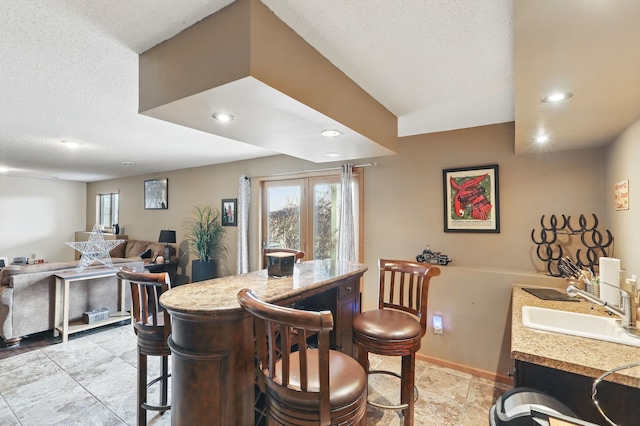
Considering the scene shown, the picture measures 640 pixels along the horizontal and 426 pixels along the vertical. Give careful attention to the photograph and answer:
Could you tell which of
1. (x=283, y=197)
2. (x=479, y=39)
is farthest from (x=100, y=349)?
(x=479, y=39)

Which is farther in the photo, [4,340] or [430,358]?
[4,340]

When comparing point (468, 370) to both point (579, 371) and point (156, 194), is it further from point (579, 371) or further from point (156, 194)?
point (156, 194)

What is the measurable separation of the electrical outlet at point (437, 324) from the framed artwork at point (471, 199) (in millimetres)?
935

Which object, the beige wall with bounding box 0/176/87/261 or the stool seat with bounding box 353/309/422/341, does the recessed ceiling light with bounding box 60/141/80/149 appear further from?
the beige wall with bounding box 0/176/87/261

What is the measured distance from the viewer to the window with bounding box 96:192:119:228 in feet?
25.2

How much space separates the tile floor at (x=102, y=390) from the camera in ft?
7.32

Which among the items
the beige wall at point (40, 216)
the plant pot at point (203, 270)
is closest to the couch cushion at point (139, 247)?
the plant pot at point (203, 270)

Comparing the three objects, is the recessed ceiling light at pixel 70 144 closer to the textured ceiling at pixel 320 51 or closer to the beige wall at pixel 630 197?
the textured ceiling at pixel 320 51

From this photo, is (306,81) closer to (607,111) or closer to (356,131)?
(356,131)

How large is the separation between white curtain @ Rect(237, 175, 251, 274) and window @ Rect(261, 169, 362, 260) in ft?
0.91

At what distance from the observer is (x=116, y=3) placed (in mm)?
1361

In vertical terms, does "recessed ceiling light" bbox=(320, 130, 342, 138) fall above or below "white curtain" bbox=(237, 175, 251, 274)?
above

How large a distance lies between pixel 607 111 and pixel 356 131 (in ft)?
4.93

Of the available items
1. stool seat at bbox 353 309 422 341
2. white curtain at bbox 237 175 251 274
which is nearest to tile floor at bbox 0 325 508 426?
stool seat at bbox 353 309 422 341
